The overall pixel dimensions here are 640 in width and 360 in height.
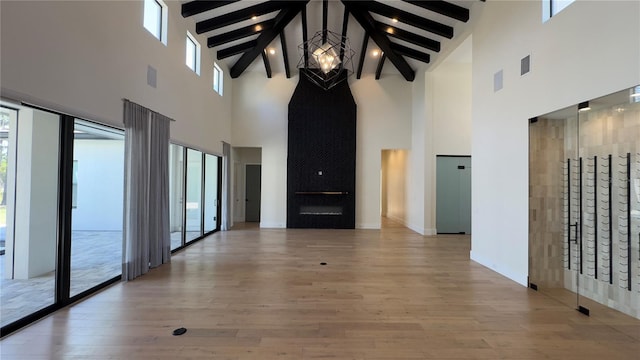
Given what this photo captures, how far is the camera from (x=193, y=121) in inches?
266

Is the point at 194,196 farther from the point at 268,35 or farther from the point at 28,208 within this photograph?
the point at 268,35

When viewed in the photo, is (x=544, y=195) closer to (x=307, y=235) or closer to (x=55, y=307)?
(x=307, y=235)

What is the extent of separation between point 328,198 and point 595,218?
6.82m

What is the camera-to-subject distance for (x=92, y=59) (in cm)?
365

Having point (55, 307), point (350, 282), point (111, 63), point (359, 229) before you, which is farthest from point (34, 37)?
→ point (359, 229)

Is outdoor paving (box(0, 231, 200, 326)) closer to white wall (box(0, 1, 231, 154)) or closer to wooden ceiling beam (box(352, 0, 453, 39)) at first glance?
white wall (box(0, 1, 231, 154))

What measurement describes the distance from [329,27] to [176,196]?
6006 millimetres

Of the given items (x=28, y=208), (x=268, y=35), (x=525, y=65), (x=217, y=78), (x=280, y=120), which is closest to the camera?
(x=28, y=208)

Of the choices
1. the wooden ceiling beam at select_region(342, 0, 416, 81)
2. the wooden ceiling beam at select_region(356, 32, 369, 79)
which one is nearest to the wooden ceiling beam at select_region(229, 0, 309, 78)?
the wooden ceiling beam at select_region(342, 0, 416, 81)

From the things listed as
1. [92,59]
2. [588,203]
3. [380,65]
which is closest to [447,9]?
[380,65]

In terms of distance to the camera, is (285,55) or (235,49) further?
(285,55)

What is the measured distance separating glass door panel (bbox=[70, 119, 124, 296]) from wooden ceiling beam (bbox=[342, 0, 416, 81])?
19.3ft

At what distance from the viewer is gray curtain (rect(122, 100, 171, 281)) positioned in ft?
14.3

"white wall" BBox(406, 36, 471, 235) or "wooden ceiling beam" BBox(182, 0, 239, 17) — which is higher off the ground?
"wooden ceiling beam" BBox(182, 0, 239, 17)
